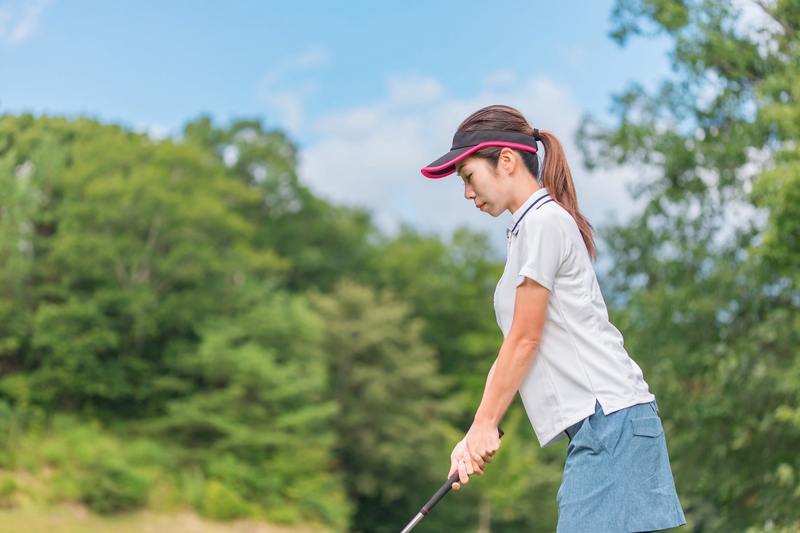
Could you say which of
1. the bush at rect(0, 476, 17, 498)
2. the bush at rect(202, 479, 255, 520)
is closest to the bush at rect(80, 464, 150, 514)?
the bush at rect(0, 476, 17, 498)

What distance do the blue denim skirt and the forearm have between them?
18cm

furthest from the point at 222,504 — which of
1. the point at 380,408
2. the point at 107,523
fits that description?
the point at 380,408

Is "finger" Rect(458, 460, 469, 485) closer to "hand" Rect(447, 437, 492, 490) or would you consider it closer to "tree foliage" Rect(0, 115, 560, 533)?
"hand" Rect(447, 437, 492, 490)

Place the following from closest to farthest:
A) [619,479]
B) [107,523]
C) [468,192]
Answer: [619,479] < [468,192] < [107,523]

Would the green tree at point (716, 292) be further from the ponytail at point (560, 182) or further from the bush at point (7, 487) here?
the bush at point (7, 487)

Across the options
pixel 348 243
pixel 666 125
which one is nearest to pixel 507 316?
pixel 666 125

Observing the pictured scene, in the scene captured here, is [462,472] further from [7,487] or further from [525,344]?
[7,487]

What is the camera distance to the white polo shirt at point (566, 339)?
6.63ft

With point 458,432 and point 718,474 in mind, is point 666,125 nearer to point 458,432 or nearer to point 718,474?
point 718,474

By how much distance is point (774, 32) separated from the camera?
1105 centimetres

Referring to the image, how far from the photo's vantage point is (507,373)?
2047 millimetres

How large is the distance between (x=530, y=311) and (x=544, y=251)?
0.46 ft

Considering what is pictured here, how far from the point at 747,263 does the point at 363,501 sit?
2154cm

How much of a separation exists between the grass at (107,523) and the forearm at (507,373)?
50.7 ft
